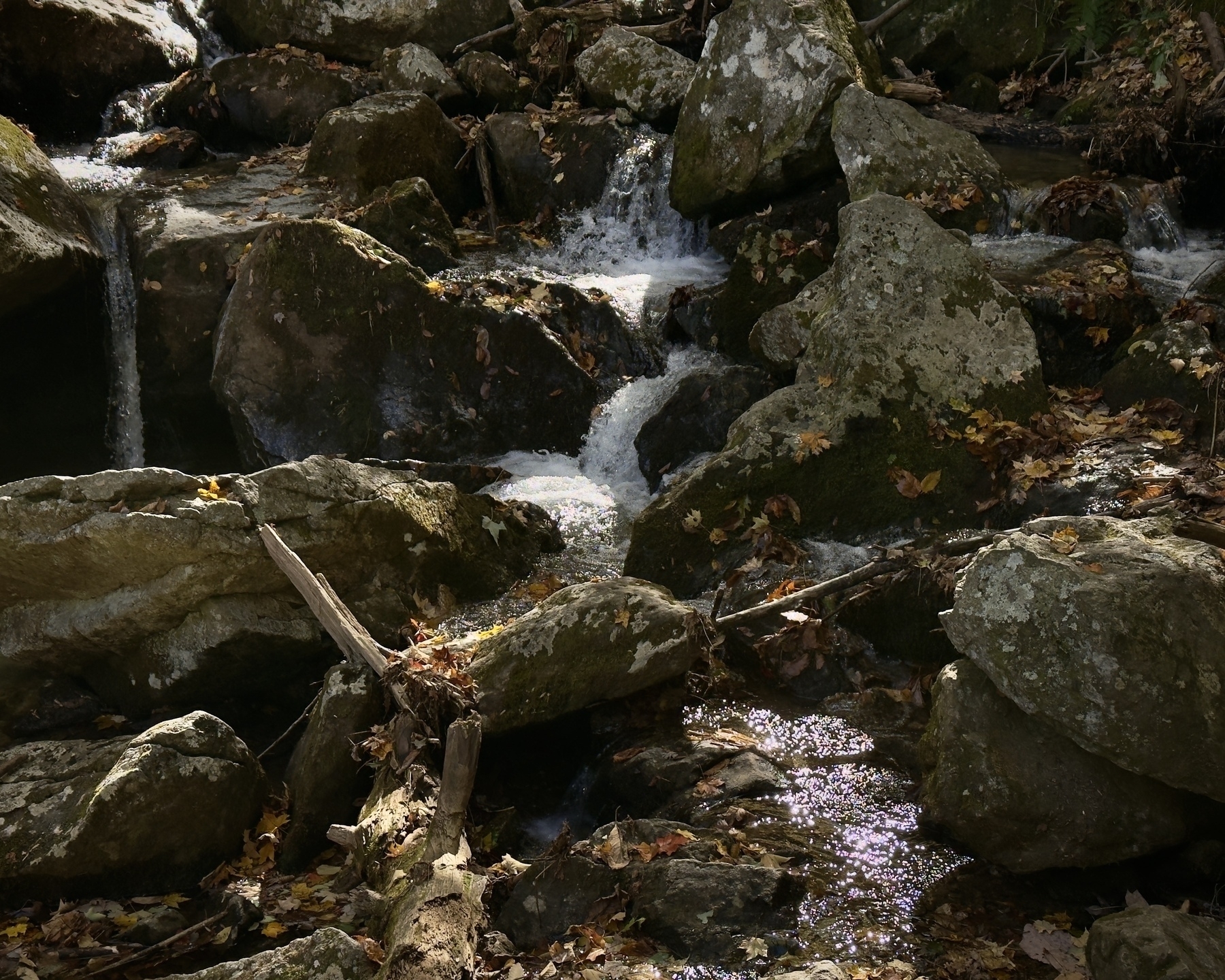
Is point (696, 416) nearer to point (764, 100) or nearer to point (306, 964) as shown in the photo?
point (764, 100)

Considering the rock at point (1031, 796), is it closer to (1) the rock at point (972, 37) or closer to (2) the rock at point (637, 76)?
(2) the rock at point (637, 76)

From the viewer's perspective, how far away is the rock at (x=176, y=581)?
5871 mm

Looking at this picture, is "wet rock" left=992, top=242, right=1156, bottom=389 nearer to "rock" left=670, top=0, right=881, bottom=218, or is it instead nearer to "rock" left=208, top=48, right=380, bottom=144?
"rock" left=670, top=0, right=881, bottom=218

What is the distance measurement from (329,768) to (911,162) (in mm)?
6841

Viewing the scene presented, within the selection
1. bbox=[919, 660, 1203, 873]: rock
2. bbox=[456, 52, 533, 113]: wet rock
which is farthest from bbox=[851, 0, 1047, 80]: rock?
bbox=[919, 660, 1203, 873]: rock

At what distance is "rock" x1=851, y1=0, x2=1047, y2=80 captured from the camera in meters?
13.0

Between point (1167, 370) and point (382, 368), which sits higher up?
point (382, 368)

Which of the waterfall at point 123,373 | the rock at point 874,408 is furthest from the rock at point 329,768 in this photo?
the waterfall at point 123,373

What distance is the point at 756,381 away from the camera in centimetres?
813

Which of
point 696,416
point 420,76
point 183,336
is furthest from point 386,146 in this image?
point 696,416

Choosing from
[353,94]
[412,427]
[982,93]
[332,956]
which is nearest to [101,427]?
[412,427]

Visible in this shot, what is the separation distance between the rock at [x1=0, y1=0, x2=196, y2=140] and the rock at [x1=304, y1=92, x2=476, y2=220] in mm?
3693

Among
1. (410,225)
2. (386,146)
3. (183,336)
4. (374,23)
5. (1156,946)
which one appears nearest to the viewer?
(1156,946)

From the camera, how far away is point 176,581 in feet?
19.4
